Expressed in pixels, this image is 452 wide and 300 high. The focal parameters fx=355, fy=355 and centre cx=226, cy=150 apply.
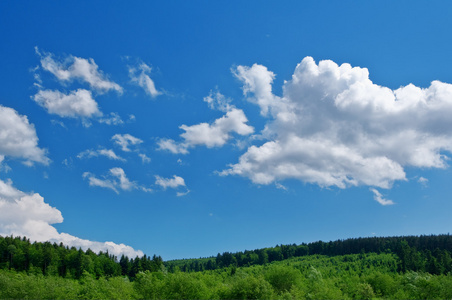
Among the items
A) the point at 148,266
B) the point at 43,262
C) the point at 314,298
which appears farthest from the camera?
the point at 148,266

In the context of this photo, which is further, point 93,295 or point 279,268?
point 279,268

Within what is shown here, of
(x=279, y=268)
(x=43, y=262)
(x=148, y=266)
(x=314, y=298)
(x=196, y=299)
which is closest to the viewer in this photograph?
(x=196, y=299)

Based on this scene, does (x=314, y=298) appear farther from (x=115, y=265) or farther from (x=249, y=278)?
(x=115, y=265)

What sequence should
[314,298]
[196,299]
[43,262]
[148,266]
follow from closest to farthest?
1. [196,299]
2. [314,298]
3. [43,262]
4. [148,266]

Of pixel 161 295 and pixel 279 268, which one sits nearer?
pixel 161 295

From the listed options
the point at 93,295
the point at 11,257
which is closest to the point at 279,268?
the point at 93,295

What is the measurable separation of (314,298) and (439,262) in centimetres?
12635

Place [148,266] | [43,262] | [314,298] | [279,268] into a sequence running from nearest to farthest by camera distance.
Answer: [314,298] → [279,268] → [43,262] → [148,266]

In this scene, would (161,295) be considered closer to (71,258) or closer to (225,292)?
(225,292)

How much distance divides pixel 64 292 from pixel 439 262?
17378 cm

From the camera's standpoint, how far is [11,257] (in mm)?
170875

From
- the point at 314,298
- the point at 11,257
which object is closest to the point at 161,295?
the point at 314,298

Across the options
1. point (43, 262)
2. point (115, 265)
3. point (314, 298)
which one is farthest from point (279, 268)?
point (43, 262)

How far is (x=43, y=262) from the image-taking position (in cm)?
17050
